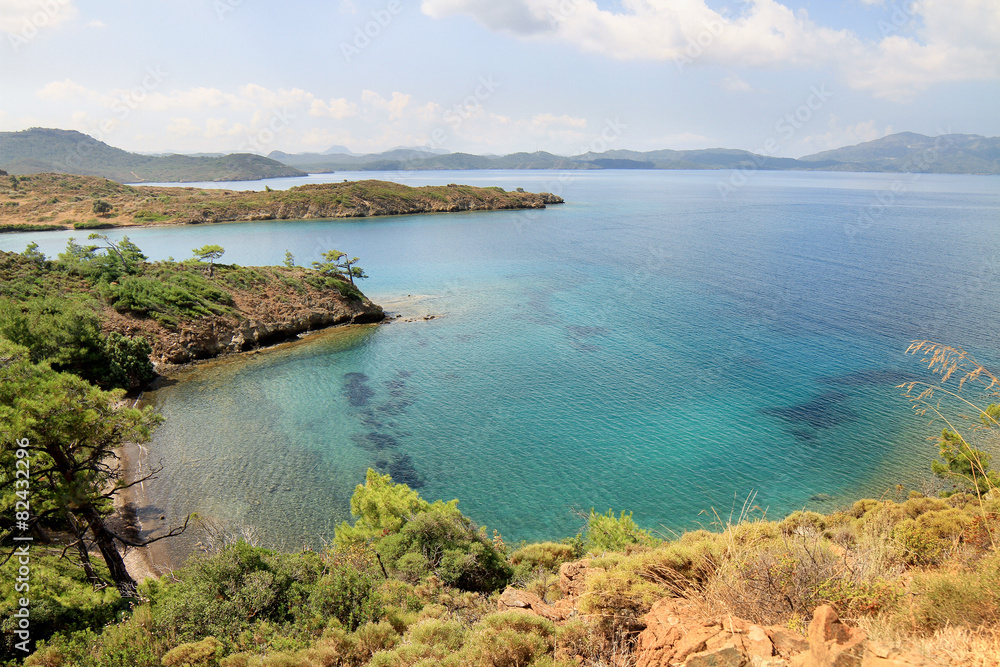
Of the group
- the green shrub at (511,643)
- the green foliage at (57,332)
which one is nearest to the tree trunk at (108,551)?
the green shrub at (511,643)

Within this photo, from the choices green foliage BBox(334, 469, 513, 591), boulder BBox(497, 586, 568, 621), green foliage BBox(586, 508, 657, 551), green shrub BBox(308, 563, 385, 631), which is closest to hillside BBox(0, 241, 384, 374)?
green foliage BBox(334, 469, 513, 591)

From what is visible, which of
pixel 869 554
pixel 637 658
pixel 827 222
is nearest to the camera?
pixel 637 658

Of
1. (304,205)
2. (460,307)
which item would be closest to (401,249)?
(460,307)

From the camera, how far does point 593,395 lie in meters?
30.6

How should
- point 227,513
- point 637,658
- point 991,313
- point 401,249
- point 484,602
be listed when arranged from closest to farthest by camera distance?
1. point 637,658
2. point 484,602
3. point 227,513
4. point 991,313
5. point 401,249

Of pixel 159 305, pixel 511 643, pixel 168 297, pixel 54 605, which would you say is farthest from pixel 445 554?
pixel 168 297

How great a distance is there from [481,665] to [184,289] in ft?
149

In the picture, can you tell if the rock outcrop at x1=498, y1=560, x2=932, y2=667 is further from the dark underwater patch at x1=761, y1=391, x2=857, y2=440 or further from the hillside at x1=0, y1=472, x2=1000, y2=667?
the dark underwater patch at x1=761, y1=391, x2=857, y2=440

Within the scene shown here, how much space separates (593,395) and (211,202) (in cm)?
12165

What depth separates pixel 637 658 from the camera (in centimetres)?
670

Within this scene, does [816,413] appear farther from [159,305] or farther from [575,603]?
[159,305]

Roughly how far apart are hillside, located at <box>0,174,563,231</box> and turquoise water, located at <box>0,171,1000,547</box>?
5518 centimetres

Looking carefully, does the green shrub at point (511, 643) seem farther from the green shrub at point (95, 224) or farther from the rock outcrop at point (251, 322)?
the green shrub at point (95, 224)

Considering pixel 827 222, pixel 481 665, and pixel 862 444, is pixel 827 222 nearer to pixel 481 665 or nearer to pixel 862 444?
pixel 862 444
